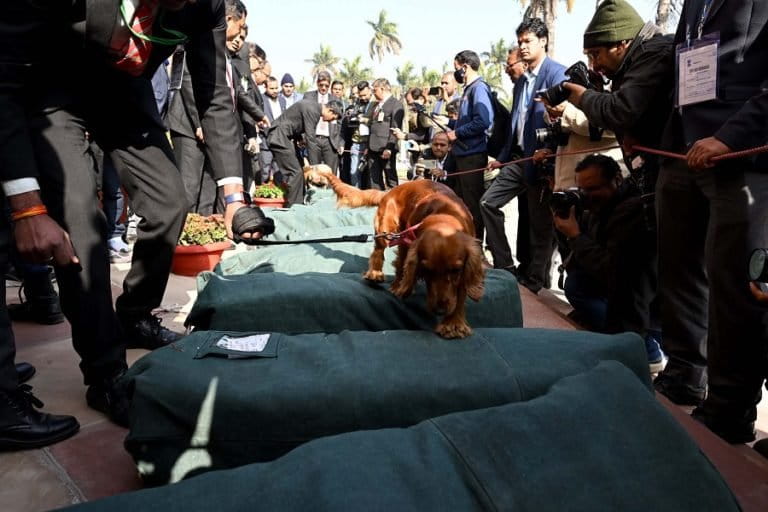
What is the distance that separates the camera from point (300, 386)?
54.4 inches

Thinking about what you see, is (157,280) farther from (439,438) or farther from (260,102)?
(260,102)

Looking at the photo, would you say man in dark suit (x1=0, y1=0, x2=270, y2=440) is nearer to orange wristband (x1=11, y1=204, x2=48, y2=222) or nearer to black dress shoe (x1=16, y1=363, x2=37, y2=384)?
orange wristband (x1=11, y1=204, x2=48, y2=222)

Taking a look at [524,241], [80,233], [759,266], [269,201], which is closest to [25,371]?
[80,233]

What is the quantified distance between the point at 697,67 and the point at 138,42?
2376mm

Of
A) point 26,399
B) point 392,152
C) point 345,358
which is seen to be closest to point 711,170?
point 345,358

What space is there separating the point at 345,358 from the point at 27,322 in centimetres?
255

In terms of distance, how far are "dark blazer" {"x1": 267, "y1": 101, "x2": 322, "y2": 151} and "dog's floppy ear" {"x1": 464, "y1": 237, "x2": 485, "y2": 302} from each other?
23.6 ft

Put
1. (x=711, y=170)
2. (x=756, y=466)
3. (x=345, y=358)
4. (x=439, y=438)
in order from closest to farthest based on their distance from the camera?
(x=439, y=438), (x=345, y=358), (x=756, y=466), (x=711, y=170)

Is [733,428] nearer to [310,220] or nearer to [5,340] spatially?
[5,340]

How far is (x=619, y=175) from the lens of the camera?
3.42 meters

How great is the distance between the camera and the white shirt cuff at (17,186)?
162cm

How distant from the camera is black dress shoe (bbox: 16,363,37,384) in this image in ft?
7.24

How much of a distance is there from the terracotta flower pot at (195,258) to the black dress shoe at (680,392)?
133 inches

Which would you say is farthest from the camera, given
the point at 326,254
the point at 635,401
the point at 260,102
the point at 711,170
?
the point at 260,102
